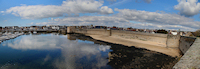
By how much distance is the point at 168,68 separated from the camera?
34.9 ft

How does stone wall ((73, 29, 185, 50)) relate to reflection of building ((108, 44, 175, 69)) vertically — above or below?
above

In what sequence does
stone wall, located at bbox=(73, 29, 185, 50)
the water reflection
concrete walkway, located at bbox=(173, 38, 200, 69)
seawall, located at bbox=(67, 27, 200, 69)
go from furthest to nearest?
stone wall, located at bbox=(73, 29, 185, 50) → seawall, located at bbox=(67, 27, 200, 69) → the water reflection → concrete walkway, located at bbox=(173, 38, 200, 69)

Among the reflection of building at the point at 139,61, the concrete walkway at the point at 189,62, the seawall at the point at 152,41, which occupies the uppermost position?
the concrete walkway at the point at 189,62

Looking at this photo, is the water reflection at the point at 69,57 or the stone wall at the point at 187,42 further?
the stone wall at the point at 187,42

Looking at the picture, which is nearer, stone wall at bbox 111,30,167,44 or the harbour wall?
the harbour wall

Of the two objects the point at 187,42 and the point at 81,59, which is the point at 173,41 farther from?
the point at 81,59

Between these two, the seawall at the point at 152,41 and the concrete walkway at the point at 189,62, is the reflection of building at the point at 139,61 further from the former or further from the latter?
the concrete walkway at the point at 189,62

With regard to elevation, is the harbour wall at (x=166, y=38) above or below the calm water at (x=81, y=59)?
above

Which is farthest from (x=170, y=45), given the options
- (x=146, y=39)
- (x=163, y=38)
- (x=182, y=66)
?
(x=182, y=66)

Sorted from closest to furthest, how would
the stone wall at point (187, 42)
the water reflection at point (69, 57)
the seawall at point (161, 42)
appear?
the water reflection at point (69, 57) < the stone wall at point (187, 42) < the seawall at point (161, 42)

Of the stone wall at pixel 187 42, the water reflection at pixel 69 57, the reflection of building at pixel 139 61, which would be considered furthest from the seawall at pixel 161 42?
the water reflection at pixel 69 57

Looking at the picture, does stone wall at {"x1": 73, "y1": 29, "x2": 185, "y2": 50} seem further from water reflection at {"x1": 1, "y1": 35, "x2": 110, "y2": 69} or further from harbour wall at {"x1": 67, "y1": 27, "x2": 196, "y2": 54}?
water reflection at {"x1": 1, "y1": 35, "x2": 110, "y2": 69}

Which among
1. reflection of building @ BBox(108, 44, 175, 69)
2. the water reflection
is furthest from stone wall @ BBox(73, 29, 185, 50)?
the water reflection

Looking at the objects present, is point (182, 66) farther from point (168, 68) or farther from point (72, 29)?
point (72, 29)
